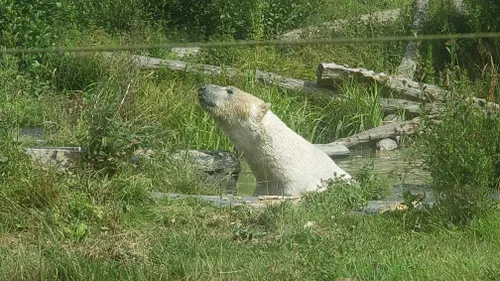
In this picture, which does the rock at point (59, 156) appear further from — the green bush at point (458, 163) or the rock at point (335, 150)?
the rock at point (335, 150)

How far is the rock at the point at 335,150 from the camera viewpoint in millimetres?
11619

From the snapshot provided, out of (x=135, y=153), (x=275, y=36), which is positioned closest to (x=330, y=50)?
(x=275, y=36)

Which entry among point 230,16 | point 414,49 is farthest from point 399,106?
point 230,16

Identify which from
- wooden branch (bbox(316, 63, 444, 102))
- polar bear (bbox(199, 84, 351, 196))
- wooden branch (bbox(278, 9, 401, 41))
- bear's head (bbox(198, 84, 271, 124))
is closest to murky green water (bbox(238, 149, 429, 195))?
polar bear (bbox(199, 84, 351, 196))

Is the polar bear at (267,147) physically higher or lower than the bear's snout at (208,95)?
lower

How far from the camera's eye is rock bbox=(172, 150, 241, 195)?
890 centimetres

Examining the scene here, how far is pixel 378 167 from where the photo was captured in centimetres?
1114

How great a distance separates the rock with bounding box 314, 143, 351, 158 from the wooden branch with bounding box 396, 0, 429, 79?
2722mm

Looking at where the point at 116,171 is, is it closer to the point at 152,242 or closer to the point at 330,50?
the point at 152,242

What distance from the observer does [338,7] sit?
18.7 m

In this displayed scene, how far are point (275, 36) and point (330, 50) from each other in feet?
3.89

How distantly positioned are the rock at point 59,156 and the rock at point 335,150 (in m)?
3.98

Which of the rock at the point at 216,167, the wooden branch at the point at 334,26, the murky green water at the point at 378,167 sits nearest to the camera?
the rock at the point at 216,167

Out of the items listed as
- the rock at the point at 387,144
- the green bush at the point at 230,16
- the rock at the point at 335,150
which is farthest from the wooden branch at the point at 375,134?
the green bush at the point at 230,16
